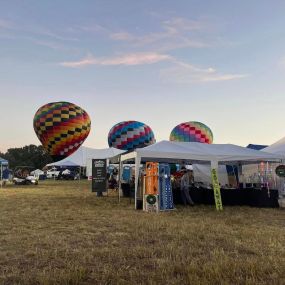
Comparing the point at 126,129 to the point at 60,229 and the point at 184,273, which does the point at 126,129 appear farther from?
the point at 184,273

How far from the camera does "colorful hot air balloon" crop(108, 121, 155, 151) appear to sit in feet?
121

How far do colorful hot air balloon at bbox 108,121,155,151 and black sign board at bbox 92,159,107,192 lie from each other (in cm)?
1635

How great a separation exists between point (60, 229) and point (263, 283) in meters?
5.08

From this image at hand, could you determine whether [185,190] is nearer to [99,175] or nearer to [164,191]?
[164,191]

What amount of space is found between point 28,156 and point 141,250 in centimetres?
10601

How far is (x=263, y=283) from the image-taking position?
174 inches

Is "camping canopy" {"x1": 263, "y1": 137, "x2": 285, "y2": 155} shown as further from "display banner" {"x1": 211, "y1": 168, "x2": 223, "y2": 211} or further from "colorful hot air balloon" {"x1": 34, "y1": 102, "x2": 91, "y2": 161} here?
"colorful hot air balloon" {"x1": 34, "y1": 102, "x2": 91, "y2": 161}

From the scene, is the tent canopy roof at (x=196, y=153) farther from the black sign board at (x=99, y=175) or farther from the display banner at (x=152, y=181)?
the black sign board at (x=99, y=175)

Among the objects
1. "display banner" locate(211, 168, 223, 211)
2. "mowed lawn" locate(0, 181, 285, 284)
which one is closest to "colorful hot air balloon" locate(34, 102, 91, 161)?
"display banner" locate(211, 168, 223, 211)

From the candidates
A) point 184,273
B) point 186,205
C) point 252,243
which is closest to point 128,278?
point 184,273

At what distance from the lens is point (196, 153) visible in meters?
13.6

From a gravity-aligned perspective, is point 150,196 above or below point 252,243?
above

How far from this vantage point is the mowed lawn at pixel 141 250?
4.73 m

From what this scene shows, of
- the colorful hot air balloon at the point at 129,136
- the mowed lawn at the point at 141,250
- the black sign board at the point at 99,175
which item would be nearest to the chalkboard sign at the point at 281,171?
the mowed lawn at the point at 141,250
